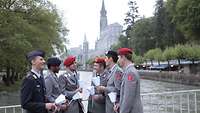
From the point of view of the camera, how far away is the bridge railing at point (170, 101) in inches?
376

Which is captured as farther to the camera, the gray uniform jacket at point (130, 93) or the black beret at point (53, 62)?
the black beret at point (53, 62)

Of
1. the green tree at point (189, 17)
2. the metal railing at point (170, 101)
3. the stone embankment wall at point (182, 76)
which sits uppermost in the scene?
the green tree at point (189, 17)

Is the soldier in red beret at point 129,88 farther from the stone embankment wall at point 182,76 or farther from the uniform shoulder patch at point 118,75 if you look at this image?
the stone embankment wall at point 182,76

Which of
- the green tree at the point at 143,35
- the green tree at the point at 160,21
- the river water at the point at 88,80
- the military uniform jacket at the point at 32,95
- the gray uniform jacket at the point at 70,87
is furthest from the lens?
the green tree at the point at 143,35

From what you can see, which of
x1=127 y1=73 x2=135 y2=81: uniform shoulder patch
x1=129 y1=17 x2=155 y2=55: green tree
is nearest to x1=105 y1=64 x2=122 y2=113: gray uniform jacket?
x1=127 y1=73 x2=135 y2=81: uniform shoulder patch

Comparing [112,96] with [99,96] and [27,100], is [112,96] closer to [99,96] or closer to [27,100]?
[99,96]

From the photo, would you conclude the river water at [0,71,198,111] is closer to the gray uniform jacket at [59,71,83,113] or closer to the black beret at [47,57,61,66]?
the gray uniform jacket at [59,71,83,113]

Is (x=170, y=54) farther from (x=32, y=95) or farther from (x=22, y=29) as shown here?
(x=32, y=95)

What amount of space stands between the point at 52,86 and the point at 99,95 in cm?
109

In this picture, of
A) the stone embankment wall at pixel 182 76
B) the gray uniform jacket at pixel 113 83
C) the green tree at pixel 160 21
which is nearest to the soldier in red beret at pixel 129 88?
the gray uniform jacket at pixel 113 83

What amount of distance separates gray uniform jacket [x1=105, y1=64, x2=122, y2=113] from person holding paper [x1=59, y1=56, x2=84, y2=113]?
1.44 ft

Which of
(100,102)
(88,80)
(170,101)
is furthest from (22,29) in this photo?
(100,102)

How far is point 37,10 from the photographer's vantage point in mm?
37656

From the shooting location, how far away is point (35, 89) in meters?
5.64
